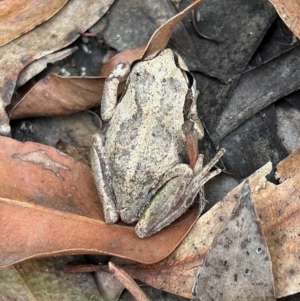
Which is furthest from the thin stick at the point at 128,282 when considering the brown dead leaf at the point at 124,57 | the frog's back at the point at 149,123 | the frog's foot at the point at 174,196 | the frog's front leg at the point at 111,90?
the brown dead leaf at the point at 124,57

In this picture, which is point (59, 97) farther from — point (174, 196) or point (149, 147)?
point (174, 196)

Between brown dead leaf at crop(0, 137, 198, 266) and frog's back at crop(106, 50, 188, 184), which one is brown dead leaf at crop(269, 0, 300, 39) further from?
brown dead leaf at crop(0, 137, 198, 266)

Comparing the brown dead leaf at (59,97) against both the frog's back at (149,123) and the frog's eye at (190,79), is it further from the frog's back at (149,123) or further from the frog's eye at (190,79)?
the frog's eye at (190,79)

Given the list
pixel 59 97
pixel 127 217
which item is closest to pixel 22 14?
pixel 59 97

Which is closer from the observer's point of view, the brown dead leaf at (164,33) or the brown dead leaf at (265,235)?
the brown dead leaf at (265,235)

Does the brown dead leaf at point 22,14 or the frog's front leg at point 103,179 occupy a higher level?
the brown dead leaf at point 22,14

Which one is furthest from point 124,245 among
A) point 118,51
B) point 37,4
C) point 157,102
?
point 37,4
